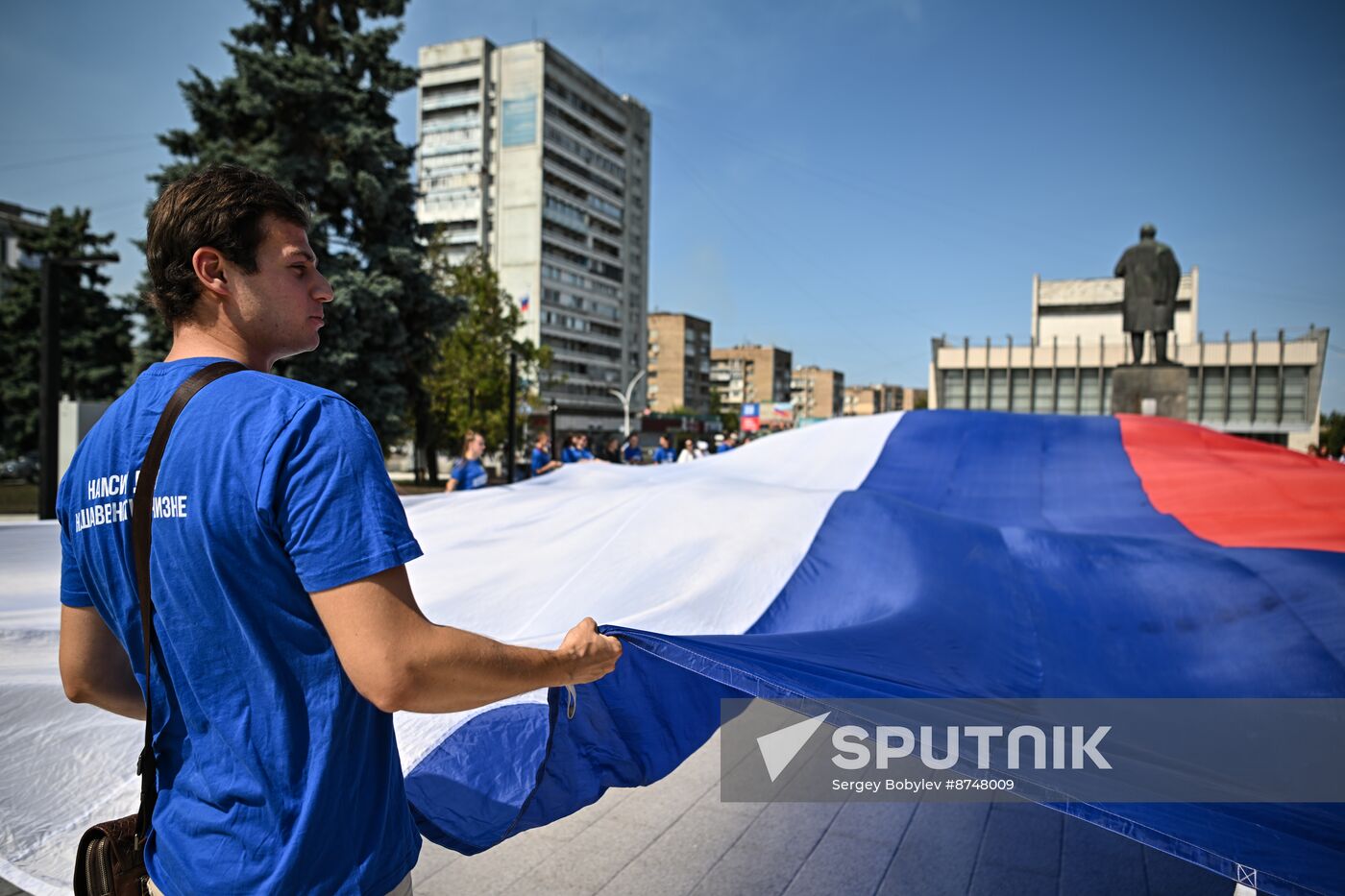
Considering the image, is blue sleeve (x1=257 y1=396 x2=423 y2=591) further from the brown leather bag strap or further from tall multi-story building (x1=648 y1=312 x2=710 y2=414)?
tall multi-story building (x1=648 y1=312 x2=710 y2=414)

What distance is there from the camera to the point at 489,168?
7631cm

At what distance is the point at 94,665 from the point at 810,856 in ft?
9.68

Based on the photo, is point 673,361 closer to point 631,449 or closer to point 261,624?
point 631,449

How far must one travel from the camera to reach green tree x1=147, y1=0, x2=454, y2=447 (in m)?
19.8

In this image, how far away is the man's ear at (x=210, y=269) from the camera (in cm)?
131

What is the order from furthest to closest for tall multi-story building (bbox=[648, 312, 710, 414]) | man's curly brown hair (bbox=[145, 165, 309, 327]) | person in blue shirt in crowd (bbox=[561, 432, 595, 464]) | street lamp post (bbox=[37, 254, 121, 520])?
1. tall multi-story building (bbox=[648, 312, 710, 414])
2. person in blue shirt in crowd (bbox=[561, 432, 595, 464])
3. street lamp post (bbox=[37, 254, 121, 520])
4. man's curly brown hair (bbox=[145, 165, 309, 327])

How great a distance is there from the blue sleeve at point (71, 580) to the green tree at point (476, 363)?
28760 millimetres

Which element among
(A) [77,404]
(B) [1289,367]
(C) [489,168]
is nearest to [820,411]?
(C) [489,168]

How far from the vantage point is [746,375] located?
147875 millimetres

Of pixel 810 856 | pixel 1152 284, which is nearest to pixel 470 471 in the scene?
pixel 810 856

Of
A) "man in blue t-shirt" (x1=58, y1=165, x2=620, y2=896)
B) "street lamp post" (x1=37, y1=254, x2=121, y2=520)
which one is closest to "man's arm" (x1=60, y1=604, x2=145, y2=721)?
"man in blue t-shirt" (x1=58, y1=165, x2=620, y2=896)

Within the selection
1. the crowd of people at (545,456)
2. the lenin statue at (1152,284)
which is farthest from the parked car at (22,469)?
the lenin statue at (1152,284)

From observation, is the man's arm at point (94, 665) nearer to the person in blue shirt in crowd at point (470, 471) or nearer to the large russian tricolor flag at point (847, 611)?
the large russian tricolor flag at point (847, 611)

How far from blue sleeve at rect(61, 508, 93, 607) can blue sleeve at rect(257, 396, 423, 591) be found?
55 centimetres
